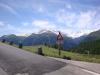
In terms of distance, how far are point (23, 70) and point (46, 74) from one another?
7.40 ft

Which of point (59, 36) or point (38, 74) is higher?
point (59, 36)

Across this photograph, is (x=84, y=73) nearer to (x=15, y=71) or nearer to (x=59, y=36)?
(x=15, y=71)

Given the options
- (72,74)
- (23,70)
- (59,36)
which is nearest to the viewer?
(72,74)

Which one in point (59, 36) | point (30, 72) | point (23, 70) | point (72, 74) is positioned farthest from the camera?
point (59, 36)

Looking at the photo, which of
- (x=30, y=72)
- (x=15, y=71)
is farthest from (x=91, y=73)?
(x=15, y=71)

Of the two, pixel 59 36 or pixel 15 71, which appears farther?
pixel 59 36

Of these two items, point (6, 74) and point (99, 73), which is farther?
point (6, 74)

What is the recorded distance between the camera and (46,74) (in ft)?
43.4

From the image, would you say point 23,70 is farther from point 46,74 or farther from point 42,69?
point 46,74

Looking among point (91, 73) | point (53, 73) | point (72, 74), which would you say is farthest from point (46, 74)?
point (91, 73)

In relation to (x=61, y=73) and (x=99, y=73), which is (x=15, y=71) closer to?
(x=61, y=73)

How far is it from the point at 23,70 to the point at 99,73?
482cm

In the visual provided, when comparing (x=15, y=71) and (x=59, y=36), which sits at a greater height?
(x=59, y=36)

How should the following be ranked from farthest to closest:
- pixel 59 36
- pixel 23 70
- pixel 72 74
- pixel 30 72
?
pixel 59 36 → pixel 23 70 → pixel 30 72 → pixel 72 74
